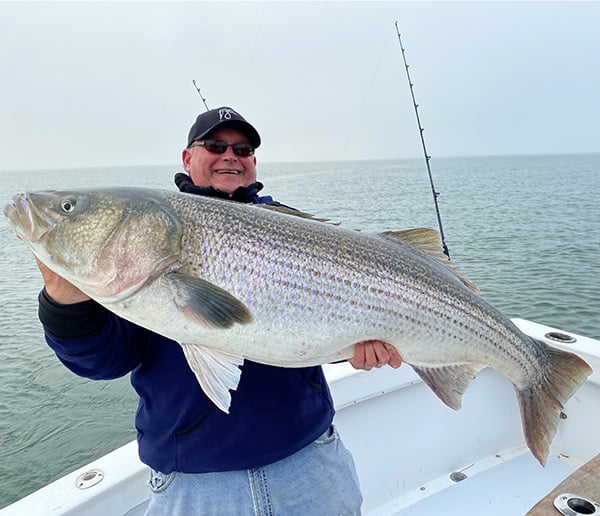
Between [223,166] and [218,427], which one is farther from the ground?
[223,166]

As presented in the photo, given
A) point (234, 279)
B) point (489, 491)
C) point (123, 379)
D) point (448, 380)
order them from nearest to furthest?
1. point (234, 279)
2. point (448, 380)
3. point (489, 491)
4. point (123, 379)

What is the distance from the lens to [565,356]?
250cm

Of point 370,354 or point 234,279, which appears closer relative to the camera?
point 234,279

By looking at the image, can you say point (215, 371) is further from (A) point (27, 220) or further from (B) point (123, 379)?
(B) point (123, 379)

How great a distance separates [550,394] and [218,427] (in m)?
1.70

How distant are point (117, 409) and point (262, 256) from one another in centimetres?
715

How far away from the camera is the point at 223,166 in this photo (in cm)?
273

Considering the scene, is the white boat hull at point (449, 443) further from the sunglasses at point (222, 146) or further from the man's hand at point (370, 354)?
the sunglasses at point (222, 146)

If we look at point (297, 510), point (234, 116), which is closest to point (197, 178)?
point (234, 116)

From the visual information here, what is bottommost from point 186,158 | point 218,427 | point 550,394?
point 550,394

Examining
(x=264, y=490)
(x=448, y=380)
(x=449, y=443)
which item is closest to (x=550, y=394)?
(x=448, y=380)

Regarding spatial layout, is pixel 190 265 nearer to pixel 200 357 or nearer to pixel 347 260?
pixel 200 357

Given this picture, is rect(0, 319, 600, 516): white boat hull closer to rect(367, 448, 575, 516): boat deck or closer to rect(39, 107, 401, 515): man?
rect(367, 448, 575, 516): boat deck

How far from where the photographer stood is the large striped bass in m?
1.83
